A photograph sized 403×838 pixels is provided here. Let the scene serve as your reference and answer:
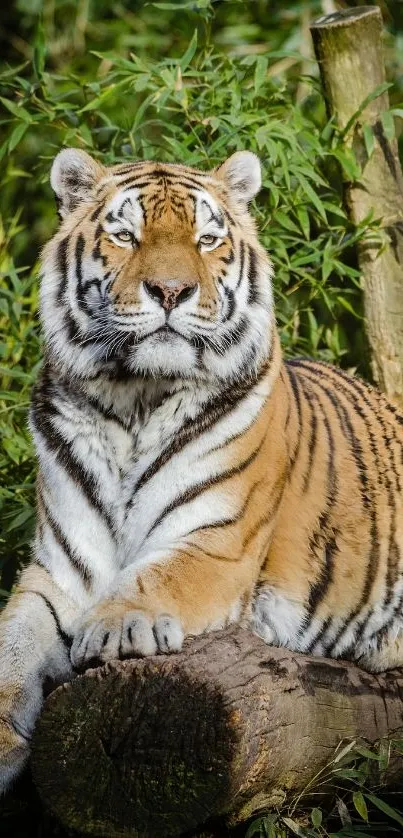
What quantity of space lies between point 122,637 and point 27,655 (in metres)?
0.47

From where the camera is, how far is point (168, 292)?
323cm

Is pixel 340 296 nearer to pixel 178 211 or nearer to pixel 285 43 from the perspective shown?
pixel 178 211

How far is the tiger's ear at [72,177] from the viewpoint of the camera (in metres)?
3.69

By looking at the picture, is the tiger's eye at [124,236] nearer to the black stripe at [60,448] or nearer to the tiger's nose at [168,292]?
the tiger's nose at [168,292]

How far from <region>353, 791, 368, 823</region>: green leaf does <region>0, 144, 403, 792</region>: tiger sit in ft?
1.67

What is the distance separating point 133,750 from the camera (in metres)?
2.71

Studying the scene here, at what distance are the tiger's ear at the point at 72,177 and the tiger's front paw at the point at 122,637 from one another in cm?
127

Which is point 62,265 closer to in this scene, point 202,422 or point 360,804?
point 202,422

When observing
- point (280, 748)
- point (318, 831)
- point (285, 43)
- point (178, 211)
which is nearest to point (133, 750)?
point (280, 748)

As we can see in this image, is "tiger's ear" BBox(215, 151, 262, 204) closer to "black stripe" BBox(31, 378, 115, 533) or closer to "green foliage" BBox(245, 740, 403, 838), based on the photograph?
"black stripe" BBox(31, 378, 115, 533)

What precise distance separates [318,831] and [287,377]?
134 centimetres

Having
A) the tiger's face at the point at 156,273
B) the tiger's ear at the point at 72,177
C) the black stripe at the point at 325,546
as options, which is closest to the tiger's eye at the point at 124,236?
the tiger's face at the point at 156,273

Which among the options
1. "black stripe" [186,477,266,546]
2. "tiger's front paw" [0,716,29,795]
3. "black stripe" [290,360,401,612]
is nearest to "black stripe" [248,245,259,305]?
"black stripe" [186,477,266,546]

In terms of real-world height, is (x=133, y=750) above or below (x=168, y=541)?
below
